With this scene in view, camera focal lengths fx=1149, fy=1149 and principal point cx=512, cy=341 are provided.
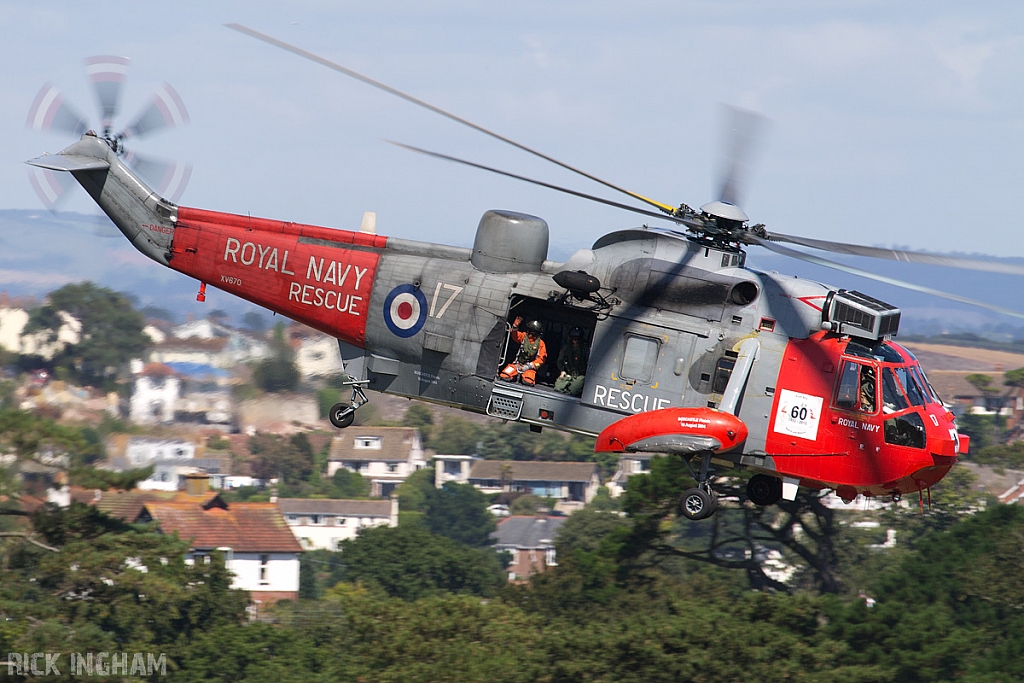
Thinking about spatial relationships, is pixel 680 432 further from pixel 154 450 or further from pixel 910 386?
pixel 154 450

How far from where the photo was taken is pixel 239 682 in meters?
38.4

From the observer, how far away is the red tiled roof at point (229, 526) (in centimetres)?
5497

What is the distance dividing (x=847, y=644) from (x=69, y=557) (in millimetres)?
24785

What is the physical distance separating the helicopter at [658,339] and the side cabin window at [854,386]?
0.02m

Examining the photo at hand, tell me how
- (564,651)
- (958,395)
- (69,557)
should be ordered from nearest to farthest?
(564,651), (69,557), (958,395)

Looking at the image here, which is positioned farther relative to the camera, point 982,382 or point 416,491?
point 982,382

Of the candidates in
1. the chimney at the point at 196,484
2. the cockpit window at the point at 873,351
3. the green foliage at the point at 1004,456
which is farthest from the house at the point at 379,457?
the cockpit window at the point at 873,351

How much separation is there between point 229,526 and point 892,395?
157ft

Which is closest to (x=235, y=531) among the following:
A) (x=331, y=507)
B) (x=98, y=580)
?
(x=98, y=580)

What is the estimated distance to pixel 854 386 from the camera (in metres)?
17.3

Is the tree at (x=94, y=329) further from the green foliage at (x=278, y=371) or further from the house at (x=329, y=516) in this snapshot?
the green foliage at (x=278, y=371)

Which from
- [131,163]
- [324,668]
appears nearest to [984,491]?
[324,668]

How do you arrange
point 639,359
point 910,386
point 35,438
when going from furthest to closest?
point 35,438 → point 639,359 → point 910,386

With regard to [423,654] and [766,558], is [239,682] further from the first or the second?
[766,558]
